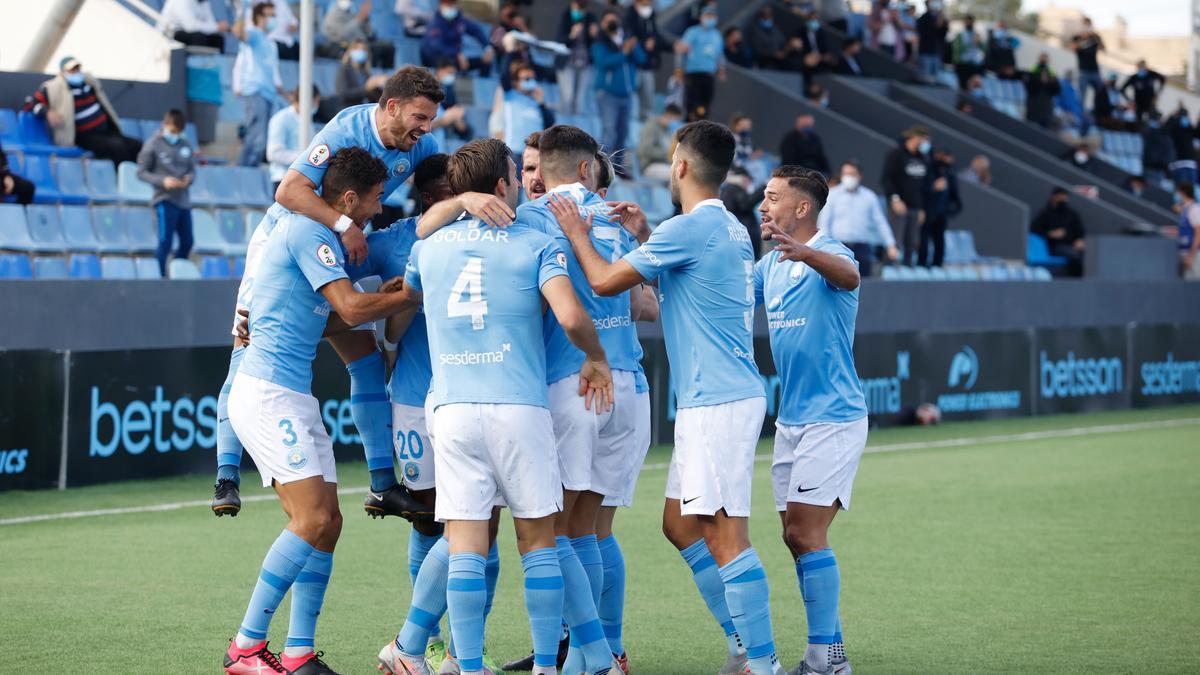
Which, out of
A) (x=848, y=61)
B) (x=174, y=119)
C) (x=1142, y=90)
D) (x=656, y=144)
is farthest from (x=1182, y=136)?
(x=174, y=119)

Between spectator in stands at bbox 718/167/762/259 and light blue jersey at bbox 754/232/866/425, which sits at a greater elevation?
spectator in stands at bbox 718/167/762/259

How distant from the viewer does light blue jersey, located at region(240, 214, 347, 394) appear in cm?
639

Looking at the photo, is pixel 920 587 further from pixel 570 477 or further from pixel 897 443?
pixel 897 443

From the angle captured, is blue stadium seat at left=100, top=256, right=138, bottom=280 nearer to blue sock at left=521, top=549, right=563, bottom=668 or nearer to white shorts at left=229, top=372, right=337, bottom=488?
white shorts at left=229, top=372, right=337, bottom=488

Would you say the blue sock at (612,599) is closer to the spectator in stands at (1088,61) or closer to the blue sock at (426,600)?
the blue sock at (426,600)

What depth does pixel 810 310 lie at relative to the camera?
6.77m

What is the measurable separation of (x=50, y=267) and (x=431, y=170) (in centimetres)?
918

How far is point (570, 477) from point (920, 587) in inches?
130

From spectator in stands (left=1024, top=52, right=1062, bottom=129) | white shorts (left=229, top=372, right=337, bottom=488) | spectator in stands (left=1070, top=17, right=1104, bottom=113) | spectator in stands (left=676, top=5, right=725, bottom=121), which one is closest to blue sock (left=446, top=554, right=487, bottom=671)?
white shorts (left=229, top=372, right=337, bottom=488)

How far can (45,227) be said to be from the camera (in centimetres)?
1512

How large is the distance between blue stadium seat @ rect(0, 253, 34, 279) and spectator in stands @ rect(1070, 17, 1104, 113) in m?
24.6

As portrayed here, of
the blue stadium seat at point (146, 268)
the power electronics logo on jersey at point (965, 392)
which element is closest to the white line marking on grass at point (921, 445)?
the power electronics logo on jersey at point (965, 392)

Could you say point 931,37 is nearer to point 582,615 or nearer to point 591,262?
point 591,262

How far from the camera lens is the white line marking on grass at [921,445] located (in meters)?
10.8
